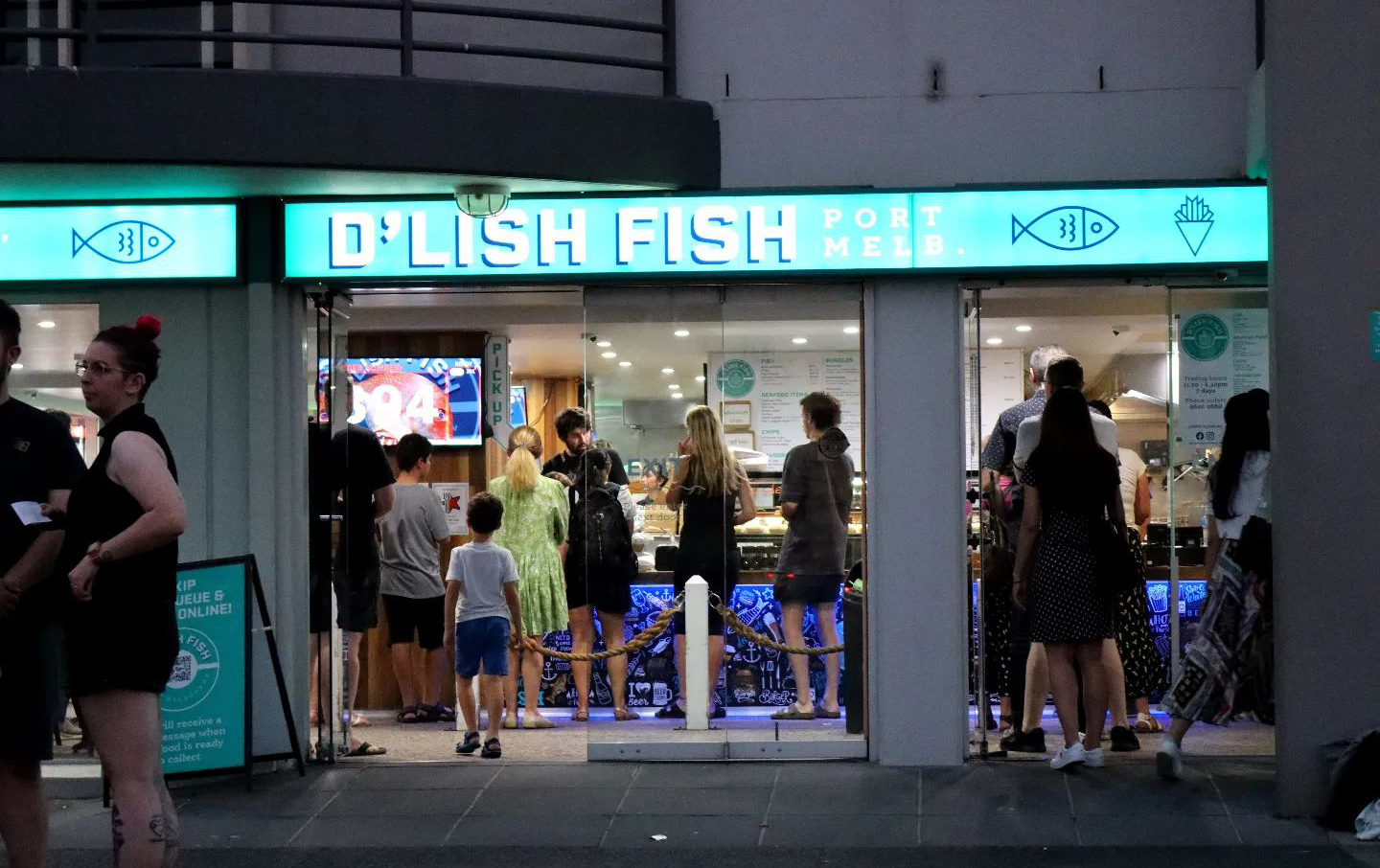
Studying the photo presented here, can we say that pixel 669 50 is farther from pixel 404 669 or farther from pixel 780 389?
pixel 404 669

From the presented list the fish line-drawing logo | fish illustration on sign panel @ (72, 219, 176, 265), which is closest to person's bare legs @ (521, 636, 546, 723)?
fish illustration on sign panel @ (72, 219, 176, 265)

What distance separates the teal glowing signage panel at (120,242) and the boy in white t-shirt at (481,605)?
1924mm

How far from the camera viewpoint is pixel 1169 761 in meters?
7.63

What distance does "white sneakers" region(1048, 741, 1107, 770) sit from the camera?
309 inches

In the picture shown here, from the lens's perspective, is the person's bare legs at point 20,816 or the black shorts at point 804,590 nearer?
the person's bare legs at point 20,816

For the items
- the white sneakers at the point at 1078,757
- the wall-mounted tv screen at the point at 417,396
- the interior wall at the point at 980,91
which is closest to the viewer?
the white sneakers at the point at 1078,757

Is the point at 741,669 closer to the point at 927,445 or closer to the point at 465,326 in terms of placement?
the point at 927,445

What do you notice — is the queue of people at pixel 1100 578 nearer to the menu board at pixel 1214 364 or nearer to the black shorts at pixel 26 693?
the menu board at pixel 1214 364

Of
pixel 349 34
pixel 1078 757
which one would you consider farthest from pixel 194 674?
pixel 1078 757

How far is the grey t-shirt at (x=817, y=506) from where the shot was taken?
332 inches

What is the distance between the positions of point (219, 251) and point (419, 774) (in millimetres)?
2725

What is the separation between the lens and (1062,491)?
7.71m

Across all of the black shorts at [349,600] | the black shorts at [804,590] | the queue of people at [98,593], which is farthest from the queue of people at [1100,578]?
the queue of people at [98,593]

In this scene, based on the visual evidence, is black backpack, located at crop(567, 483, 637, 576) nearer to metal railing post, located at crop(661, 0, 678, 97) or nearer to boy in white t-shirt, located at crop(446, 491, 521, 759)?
boy in white t-shirt, located at crop(446, 491, 521, 759)
